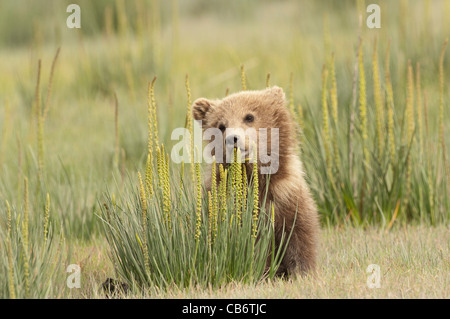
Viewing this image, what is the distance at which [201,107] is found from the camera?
15.3 feet

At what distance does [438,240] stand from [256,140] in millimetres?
1560

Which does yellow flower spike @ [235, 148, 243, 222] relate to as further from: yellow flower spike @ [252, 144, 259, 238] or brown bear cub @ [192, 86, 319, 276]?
brown bear cub @ [192, 86, 319, 276]

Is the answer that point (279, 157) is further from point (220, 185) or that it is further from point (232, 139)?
point (220, 185)

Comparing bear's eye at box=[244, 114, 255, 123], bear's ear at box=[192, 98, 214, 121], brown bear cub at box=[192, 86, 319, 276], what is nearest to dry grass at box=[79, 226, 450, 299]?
brown bear cub at box=[192, 86, 319, 276]

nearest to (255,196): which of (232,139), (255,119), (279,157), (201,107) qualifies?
(232,139)

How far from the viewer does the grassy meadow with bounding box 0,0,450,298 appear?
11.9 feet

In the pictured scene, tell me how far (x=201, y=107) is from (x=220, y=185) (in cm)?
109

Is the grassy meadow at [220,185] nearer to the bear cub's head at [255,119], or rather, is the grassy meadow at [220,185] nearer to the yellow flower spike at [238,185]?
the yellow flower spike at [238,185]

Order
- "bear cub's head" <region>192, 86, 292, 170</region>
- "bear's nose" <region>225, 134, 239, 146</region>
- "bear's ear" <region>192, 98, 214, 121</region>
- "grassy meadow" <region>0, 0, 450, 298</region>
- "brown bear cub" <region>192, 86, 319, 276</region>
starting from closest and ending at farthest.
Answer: "grassy meadow" <region>0, 0, 450, 298</region> → "bear's nose" <region>225, 134, 239, 146</region> → "brown bear cub" <region>192, 86, 319, 276</region> → "bear cub's head" <region>192, 86, 292, 170</region> → "bear's ear" <region>192, 98, 214, 121</region>

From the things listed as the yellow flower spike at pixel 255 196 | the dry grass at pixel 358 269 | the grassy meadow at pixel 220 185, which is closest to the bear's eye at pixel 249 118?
the grassy meadow at pixel 220 185

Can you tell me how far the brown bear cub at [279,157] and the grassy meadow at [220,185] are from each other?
0.45 ft

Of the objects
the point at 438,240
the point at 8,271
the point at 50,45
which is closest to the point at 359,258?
the point at 438,240

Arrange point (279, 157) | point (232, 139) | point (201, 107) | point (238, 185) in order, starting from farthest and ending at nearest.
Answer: point (201, 107), point (279, 157), point (232, 139), point (238, 185)

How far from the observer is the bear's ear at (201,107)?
15.2ft
